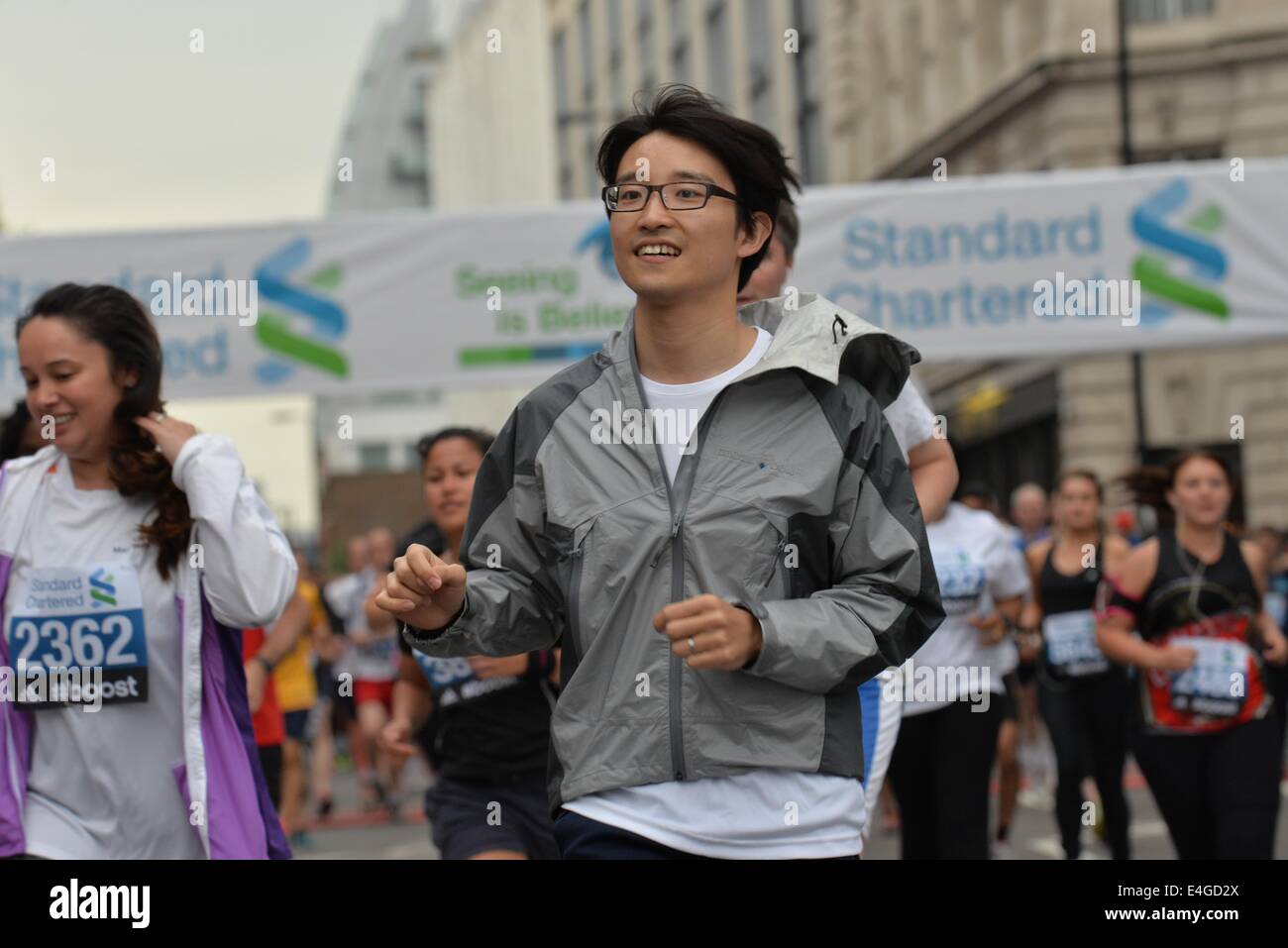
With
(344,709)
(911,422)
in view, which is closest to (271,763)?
(911,422)

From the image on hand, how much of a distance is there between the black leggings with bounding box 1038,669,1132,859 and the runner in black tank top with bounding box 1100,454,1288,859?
6.25 feet

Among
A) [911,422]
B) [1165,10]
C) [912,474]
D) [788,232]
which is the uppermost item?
[1165,10]

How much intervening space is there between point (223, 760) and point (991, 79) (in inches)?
1183

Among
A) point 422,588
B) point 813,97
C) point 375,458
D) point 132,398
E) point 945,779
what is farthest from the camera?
point 375,458

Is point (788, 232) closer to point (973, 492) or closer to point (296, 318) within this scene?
point (296, 318)

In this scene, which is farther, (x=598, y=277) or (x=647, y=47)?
(x=647, y=47)

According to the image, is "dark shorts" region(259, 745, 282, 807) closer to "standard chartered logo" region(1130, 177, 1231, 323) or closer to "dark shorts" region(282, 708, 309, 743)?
"dark shorts" region(282, 708, 309, 743)

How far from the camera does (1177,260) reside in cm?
1072

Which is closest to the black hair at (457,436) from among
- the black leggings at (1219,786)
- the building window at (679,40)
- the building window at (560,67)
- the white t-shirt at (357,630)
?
the black leggings at (1219,786)

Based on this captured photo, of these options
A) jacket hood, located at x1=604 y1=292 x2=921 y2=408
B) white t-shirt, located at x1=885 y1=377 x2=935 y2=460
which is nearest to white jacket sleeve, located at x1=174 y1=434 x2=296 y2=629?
jacket hood, located at x1=604 y1=292 x2=921 y2=408

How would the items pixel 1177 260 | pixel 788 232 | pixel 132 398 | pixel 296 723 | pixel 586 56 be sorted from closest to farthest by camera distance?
pixel 132 398 → pixel 788 232 → pixel 1177 260 → pixel 296 723 → pixel 586 56

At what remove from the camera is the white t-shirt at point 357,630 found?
1477 cm

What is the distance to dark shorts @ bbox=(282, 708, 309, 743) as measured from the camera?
11.8 meters

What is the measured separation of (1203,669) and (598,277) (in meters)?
4.59
